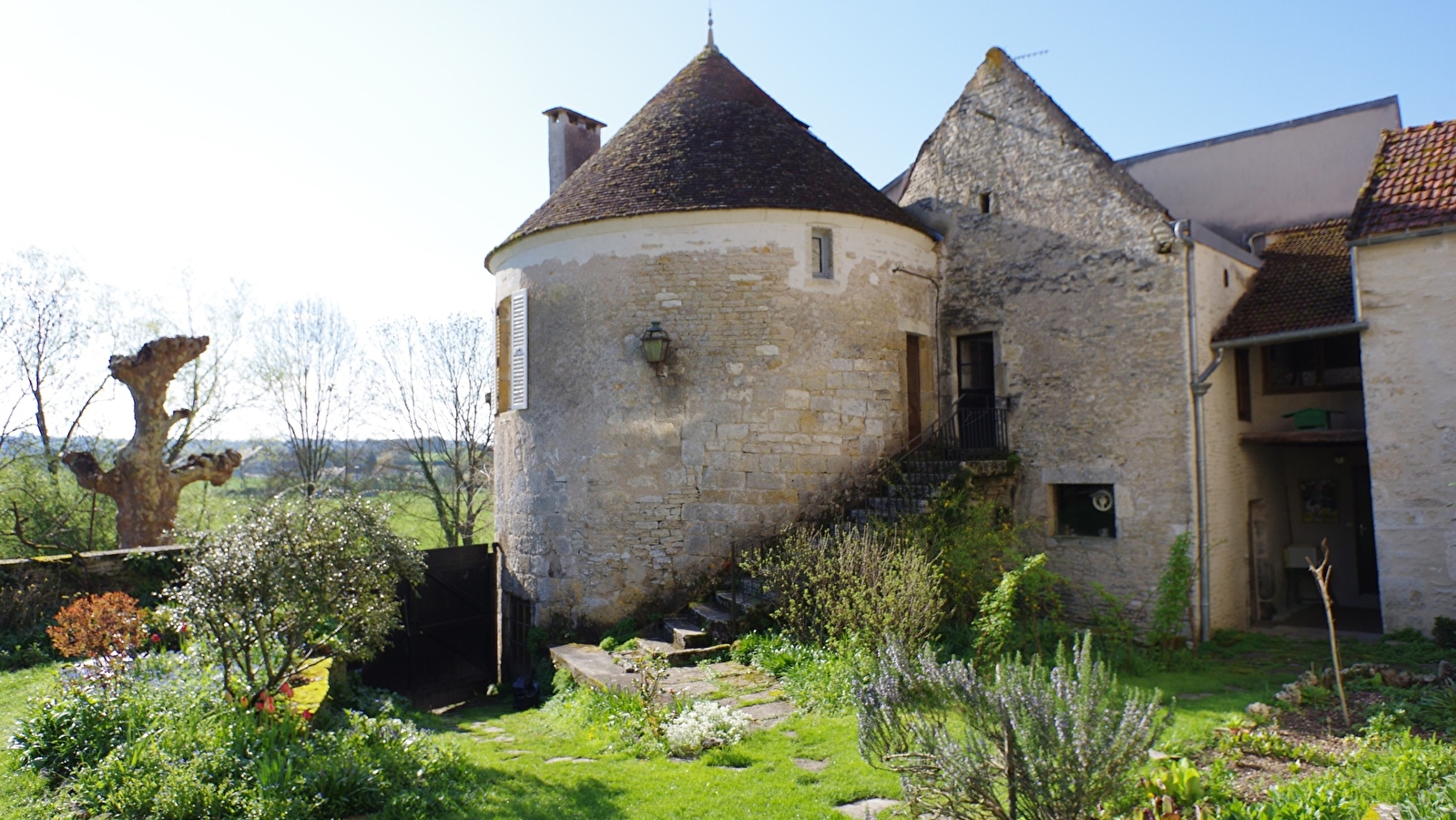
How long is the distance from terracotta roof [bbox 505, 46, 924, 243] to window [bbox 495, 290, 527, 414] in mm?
1077

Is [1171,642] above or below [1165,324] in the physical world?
below

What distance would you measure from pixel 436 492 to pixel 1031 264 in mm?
21189

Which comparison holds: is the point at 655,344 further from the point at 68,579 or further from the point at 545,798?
the point at 68,579

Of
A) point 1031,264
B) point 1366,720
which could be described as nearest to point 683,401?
point 1031,264

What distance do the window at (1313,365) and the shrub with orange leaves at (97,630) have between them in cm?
1425

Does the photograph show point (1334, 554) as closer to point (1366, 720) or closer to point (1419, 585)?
point (1419, 585)

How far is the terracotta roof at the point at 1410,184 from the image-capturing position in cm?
966

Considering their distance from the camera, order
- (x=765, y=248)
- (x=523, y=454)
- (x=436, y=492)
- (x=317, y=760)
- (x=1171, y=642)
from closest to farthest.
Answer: (x=317, y=760), (x=1171, y=642), (x=765, y=248), (x=523, y=454), (x=436, y=492)

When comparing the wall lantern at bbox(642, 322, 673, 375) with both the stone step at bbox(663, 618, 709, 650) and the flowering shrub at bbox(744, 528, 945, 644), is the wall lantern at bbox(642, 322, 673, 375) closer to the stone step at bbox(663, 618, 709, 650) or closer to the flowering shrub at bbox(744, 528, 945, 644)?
the flowering shrub at bbox(744, 528, 945, 644)

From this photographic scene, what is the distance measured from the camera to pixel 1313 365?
12148 mm

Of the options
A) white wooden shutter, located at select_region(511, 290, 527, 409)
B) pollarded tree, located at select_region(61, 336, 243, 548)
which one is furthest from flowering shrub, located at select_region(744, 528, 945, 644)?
pollarded tree, located at select_region(61, 336, 243, 548)

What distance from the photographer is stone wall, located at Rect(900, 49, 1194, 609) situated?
1093cm

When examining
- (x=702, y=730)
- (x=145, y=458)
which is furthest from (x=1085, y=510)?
(x=145, y=458)

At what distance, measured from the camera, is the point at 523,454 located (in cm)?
1277
